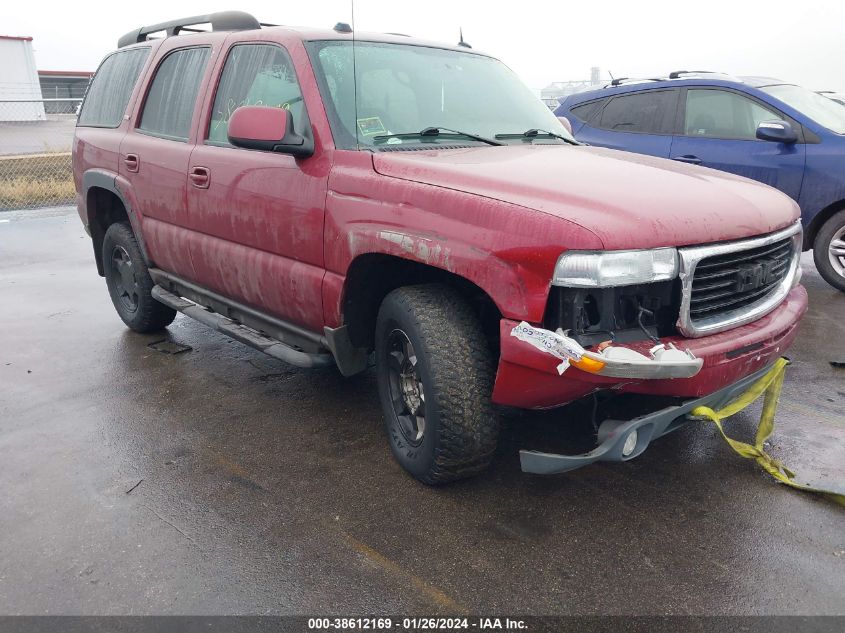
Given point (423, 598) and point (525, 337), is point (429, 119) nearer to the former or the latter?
point (525, 337)

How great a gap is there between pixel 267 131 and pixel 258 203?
1.73ft

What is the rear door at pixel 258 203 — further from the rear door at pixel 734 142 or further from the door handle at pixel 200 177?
the rear door at pixel 734 142

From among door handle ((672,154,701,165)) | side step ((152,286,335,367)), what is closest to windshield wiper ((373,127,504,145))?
side step ((152,286,335,367))

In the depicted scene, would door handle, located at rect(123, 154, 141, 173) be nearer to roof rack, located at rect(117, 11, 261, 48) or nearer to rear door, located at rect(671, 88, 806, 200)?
roof rack, located at rect(117, 11, 261, 48)

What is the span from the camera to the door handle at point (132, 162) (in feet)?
15.1

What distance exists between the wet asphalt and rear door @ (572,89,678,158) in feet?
11.1

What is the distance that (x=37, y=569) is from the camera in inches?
104

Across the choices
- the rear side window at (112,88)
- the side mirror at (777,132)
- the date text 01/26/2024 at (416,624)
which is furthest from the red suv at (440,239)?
the side mirror at (777,132)

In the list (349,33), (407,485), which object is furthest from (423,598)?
(349,33)

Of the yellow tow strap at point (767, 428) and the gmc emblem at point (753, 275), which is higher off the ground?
the gmc emblem at point (753, 275)

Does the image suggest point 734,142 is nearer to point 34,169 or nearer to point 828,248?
point 828,248

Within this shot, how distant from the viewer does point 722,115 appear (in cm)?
673

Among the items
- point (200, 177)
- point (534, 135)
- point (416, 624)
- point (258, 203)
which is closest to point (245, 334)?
point (258, 203)

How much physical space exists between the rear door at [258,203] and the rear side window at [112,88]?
1318mm
